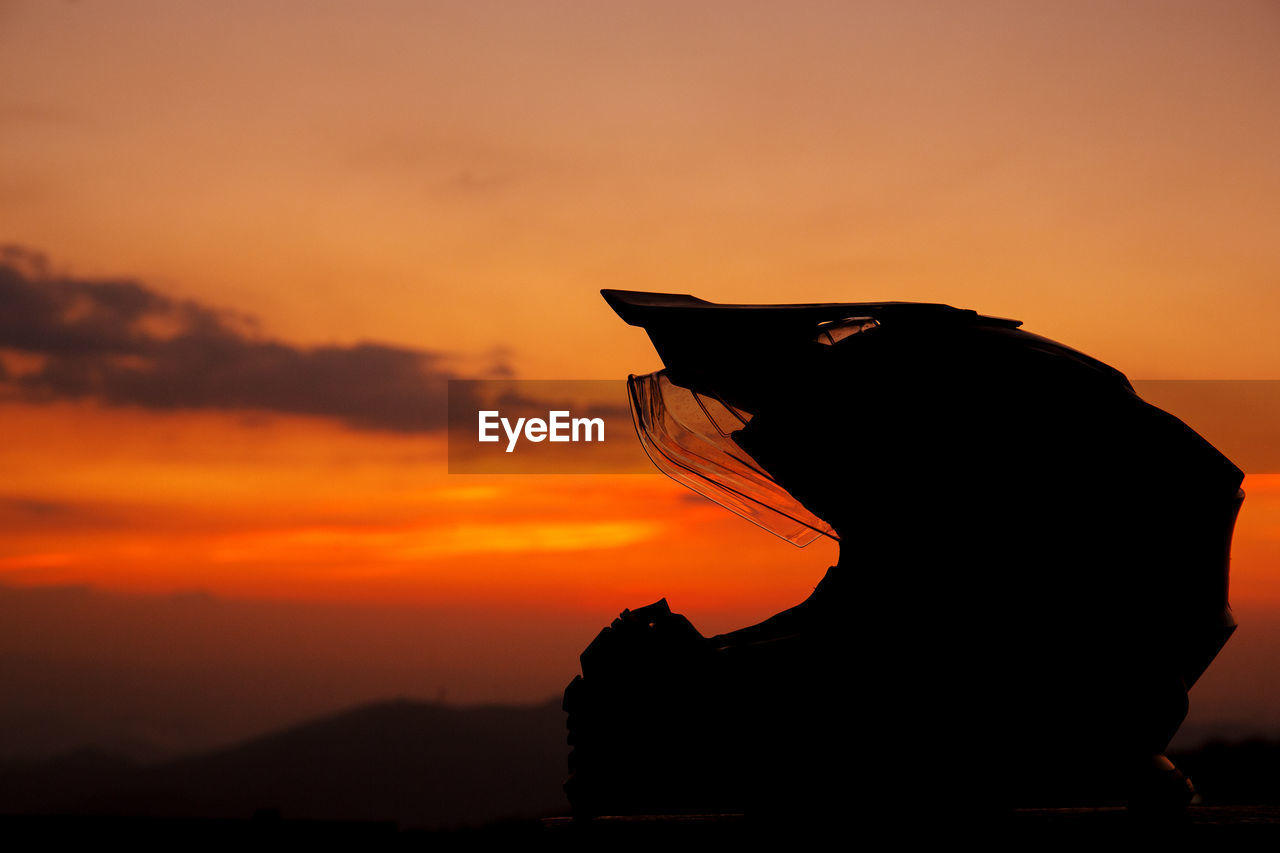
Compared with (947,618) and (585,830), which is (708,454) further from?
(585,830)

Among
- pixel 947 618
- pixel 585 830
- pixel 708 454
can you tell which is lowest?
pixel 585 830

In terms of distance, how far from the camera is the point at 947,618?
8.84 feet

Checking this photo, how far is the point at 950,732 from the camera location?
2684 mm

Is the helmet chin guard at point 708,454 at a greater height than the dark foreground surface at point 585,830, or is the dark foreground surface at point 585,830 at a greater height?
the helmet chin guard at point 708,454

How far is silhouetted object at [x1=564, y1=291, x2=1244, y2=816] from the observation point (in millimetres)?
2682

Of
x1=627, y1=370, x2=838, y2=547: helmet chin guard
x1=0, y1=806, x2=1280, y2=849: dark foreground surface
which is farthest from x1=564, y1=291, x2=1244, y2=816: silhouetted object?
x1=627, y1=370, x2=838, y2=547: helmet chin guard

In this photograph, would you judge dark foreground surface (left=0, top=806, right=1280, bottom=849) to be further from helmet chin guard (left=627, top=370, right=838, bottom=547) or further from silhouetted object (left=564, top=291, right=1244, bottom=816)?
helmet chin guard (left=627, top=370, right=838, bottom=547)

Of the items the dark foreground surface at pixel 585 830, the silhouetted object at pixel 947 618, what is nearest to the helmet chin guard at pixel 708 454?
the silhouetted object at pixel 947 618

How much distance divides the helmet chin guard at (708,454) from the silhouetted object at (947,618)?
32 cm

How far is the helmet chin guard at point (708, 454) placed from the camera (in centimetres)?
318

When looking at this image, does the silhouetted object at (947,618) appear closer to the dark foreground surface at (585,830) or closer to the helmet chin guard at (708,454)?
the dark foreground surface at (585,830)

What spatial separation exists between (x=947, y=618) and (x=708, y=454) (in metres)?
0.90

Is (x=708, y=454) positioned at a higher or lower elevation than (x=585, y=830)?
higher

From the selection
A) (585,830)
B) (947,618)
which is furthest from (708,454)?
(585,830)
